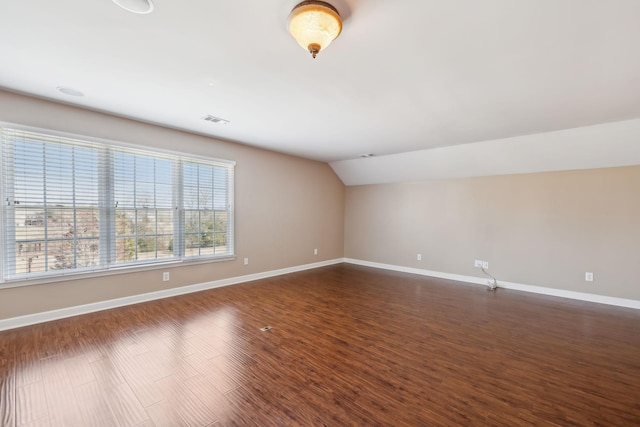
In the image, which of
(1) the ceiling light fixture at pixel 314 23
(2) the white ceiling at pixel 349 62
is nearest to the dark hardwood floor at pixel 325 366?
(1) the ceiling light fixture at pixel 314 23

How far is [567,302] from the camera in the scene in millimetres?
4066

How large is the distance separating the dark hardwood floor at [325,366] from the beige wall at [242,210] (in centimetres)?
35

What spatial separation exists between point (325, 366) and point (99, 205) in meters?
3.42

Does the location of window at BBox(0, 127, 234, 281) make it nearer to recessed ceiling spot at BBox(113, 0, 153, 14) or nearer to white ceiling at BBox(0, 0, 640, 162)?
white ceiling at BBox(0, 0, 640, 162)

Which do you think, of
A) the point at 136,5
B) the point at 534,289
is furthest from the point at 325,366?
the point at 534,289

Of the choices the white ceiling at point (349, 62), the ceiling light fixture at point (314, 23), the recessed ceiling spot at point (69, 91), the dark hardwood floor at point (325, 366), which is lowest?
the dark hardwood floor at point (325, 366)

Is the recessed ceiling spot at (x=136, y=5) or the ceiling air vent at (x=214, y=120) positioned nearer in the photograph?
the recessed ceiling spot at (x=136, y=5)

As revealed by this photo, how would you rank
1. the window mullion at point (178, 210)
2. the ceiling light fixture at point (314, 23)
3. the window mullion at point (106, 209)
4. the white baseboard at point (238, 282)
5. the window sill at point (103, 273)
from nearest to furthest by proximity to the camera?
1. the ceiling light fixture at point (314, 23)
2. the window sill at point (103, 273)
3. the white baseboard at point (238, 282)
4. the window mullion at point (106, 209)
5. the window mullion at point (178, 210)

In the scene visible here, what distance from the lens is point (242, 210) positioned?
16.4 ft

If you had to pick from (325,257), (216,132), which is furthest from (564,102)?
(325,257)

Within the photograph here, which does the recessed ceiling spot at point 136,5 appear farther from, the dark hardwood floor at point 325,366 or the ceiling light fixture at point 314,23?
the dark hardwood floor at point 325,366

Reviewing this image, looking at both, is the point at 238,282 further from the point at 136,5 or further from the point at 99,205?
the point at 136,5

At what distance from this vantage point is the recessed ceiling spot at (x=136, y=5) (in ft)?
5.19

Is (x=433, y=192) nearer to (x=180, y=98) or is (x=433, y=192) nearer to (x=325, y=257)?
(x=325, y=257)
